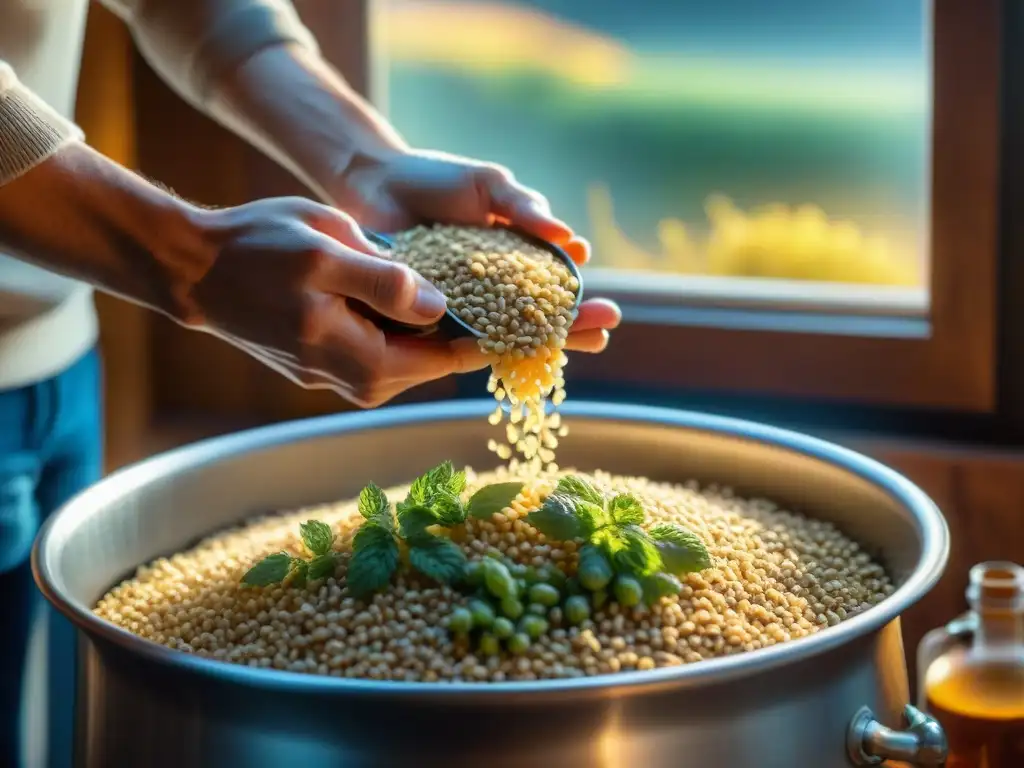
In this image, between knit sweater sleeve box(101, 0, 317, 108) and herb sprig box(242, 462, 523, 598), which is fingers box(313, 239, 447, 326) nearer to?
herb sprig box(242, 462, 523, 598)

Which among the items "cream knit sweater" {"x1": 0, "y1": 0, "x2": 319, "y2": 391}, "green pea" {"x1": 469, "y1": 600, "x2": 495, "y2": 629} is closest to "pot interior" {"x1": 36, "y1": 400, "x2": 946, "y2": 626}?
"cream knit sweater" {"x1": 0, "y1": 0, "x2": 319, "y2": 391}

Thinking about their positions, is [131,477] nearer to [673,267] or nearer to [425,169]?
[425,169]

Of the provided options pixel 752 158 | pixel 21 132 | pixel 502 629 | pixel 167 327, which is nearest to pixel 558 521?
pixel 502 629

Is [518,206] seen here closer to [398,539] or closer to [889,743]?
[398,539]

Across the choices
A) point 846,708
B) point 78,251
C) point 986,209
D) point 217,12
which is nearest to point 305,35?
point 217,12

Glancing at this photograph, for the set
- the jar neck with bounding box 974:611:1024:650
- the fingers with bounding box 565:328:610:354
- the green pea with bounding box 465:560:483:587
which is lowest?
the jar neck with bounding box 974:611:1024:650
